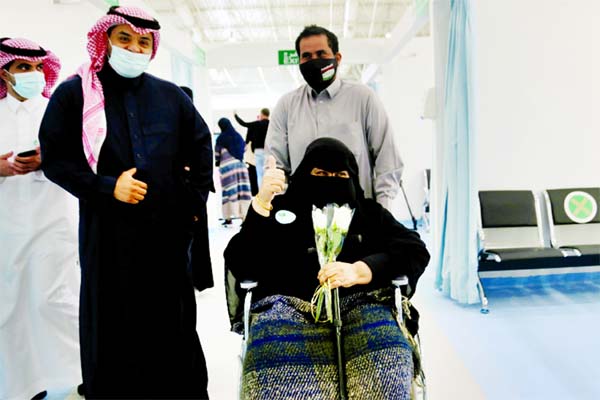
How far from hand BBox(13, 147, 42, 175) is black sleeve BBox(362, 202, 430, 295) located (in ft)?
4.80

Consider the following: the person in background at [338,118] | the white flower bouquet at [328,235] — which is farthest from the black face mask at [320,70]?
the white flower bouquet at [328,235]

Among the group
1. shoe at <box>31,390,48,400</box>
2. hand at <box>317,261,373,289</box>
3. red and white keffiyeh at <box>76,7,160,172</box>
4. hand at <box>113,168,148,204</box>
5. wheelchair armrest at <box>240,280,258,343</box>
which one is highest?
red and white keffiyeh at <box>76,7,160,172</box>

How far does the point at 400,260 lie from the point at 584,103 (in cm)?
332

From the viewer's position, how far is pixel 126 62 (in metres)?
1.64

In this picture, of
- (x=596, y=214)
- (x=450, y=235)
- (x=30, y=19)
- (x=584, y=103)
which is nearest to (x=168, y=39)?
(x=30, y=19)

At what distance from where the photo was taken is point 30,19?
347 cm

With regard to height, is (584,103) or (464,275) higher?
(584,103)

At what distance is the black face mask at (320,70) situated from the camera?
6.67ft

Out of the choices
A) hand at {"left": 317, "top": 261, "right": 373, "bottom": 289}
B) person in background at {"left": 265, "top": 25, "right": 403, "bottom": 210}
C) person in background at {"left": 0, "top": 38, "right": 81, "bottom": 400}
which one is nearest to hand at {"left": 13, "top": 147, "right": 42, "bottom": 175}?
person in background at {"left": 0, "top": 38, "right": 81, "bottom": 400}

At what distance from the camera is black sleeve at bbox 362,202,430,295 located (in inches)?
62.4

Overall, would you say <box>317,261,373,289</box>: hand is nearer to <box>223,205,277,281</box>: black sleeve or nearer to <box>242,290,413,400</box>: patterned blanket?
<box>242,290,413,400</box>: patterned blanket

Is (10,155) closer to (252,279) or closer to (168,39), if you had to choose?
(252,279)

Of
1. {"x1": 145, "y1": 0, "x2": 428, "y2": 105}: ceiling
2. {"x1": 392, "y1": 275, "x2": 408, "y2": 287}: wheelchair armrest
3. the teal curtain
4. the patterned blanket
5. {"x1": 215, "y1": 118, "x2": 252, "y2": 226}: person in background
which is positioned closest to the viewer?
the patterned blanket

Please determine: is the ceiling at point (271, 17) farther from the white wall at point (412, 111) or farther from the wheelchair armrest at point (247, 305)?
the wheelchair armrest at point (247, 305)
